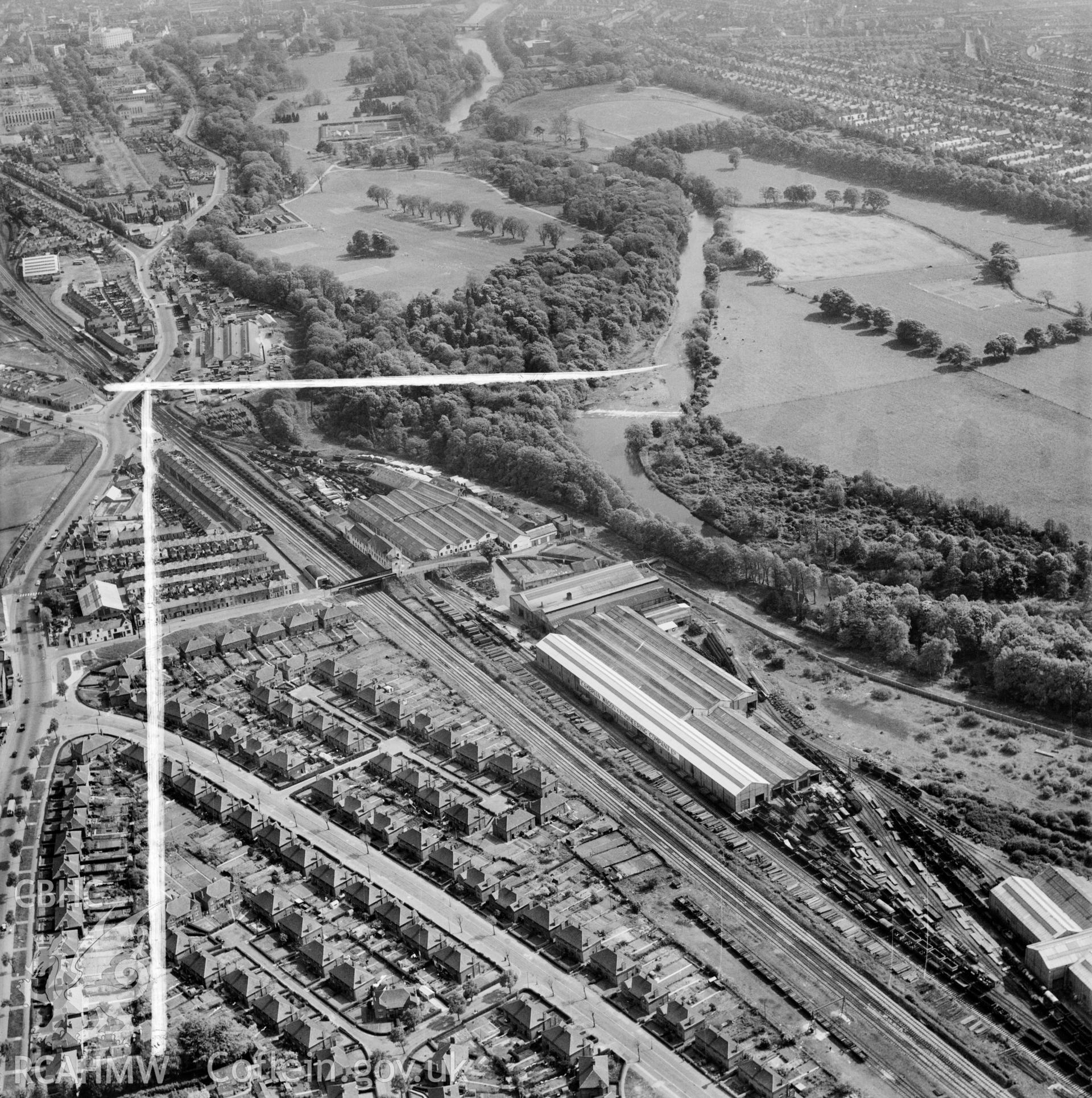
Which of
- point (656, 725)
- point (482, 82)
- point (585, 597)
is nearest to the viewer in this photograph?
point (656, 725)

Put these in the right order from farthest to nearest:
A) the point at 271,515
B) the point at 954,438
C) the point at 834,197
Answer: the point at 834,197
the point at 954,438
the point at 271,515

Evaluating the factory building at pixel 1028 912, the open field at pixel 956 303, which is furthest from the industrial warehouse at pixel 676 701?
the open field at pixel 956 303

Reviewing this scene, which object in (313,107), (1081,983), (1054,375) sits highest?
(313,107)

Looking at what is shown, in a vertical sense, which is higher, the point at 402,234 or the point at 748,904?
the point at 402,234

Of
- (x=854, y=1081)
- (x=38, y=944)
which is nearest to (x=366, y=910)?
(x=38, y=944)

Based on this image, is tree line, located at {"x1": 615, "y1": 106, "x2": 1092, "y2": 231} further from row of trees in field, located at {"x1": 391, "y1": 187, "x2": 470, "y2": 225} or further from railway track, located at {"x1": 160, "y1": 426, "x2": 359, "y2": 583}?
railway track, located at {"x1": 160, "y1": 426, "x2": 359, "y2": 583}

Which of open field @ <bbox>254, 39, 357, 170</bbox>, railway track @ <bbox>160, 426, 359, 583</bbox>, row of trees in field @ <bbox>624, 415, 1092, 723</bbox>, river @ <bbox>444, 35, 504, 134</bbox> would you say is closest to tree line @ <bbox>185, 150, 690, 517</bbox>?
railway track @ <bbox>160, 426, 359, 583</bbox>

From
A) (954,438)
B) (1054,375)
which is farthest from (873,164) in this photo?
(954,438)

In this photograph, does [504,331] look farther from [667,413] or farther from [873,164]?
[873,164]
